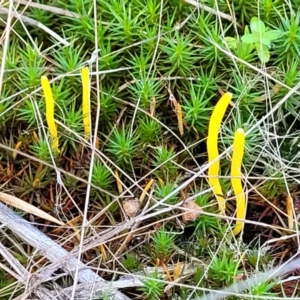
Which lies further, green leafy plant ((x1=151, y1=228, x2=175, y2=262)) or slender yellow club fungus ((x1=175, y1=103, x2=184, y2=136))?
slender yellow club fungus ((x1=175, y1=103, x2=184, y2=136))

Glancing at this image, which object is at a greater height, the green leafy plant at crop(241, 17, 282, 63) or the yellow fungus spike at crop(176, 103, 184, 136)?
the green leafy plant at crop(241, 17, 282, 63)

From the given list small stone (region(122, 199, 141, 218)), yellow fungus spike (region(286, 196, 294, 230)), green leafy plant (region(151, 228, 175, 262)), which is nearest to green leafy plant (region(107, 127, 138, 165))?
small stone (region(122, 199, 141, 218))

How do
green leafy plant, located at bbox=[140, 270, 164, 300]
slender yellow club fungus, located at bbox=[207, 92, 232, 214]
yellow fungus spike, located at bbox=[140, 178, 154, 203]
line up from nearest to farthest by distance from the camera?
1. slender yellow club fungus, located at bbox=[207, 92, 232, 214]
2. green leafy plant, located at bbox=[140, 270, 164, 300]
3. yellow fungus spike, located at bbox=[140, 178, 154, 203]

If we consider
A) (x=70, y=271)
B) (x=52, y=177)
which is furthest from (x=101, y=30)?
(x=70, y=271)

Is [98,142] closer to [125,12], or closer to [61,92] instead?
[61,92]

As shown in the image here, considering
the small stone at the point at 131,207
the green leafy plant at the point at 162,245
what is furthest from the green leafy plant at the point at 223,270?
the small stone at the point at 131,207

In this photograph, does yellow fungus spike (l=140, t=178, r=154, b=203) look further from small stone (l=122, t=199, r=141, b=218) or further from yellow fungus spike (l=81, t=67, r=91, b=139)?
yellow fungus spike (l=81, t=67, r=91, b=139)

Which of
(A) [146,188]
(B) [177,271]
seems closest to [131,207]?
(A) [146,188]
